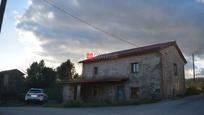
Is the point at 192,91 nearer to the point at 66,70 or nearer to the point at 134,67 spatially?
the point at 134,67

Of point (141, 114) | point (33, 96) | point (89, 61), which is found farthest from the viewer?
point (89, 61)

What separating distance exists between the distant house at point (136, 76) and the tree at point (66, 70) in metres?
18.7

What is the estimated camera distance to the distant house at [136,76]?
99.9 feet

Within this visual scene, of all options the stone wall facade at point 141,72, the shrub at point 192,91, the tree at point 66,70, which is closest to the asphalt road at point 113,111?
the stone wall facade at point 141,72

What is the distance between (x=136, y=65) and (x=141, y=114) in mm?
17631

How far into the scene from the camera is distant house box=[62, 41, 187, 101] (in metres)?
30.4

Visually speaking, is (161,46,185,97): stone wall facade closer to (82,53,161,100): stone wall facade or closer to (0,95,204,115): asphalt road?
(82,53,161,100): stone wall facade

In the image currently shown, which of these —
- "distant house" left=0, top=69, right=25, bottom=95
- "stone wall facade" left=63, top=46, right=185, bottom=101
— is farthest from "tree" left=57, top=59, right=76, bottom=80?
"stone wall facade" left=63, top=46, right=185, bottom=101

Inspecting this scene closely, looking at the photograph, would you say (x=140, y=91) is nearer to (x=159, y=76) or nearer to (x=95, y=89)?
(x=159, y=76)

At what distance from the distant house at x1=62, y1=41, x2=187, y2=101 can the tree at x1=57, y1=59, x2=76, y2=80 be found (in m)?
18.7

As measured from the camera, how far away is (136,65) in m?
32.6

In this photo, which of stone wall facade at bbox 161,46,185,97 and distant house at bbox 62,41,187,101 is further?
stone wall facade at bbox 161,46,185,97

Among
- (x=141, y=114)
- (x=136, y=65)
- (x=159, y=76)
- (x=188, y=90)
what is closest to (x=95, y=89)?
(x=136, y=65)

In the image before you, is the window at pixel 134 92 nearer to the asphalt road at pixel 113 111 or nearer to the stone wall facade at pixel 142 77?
the stone wall facade at pixel 142 77
